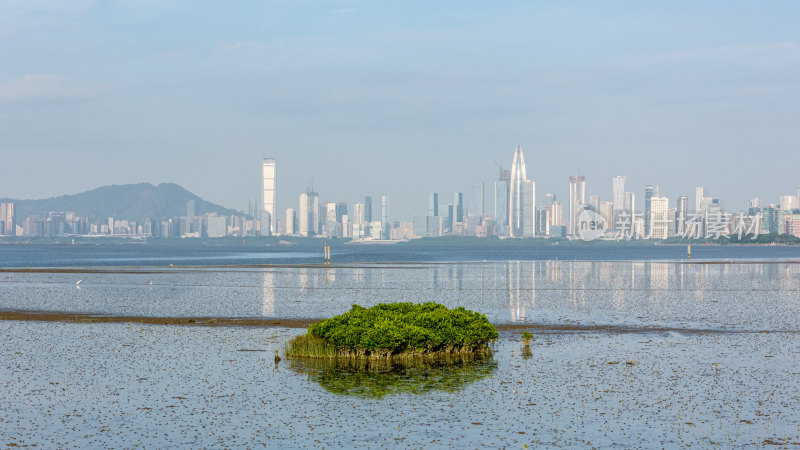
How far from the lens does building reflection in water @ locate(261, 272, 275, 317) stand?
7662cm

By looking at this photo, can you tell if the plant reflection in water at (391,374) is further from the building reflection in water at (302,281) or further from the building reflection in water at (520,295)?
the building reflection in water at (302,281)

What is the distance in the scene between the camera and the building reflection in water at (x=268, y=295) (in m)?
76.6

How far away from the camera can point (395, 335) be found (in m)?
45.2

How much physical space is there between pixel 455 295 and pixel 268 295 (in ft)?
72.4

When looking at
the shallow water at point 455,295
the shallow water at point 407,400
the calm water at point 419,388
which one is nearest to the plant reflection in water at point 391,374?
the calm water at point 419,388

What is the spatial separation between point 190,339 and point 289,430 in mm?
27060

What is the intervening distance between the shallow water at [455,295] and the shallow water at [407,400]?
20.5 meters

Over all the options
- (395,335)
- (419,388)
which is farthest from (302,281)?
(419,388)

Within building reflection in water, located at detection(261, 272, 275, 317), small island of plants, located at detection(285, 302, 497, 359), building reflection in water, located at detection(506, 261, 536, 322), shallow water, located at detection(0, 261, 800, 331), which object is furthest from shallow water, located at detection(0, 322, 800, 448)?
building reflection in water, located at detection(261, 272, 275, 317)

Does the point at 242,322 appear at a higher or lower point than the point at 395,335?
lower

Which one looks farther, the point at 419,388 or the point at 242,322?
the point at 242,322

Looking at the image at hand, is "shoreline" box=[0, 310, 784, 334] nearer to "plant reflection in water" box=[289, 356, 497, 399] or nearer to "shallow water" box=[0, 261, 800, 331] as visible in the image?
"shallow water" box=[0, 261, 800, 331]

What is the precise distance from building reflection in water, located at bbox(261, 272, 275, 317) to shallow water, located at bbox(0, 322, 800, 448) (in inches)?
940

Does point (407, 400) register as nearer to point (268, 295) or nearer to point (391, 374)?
point (391, 374)
